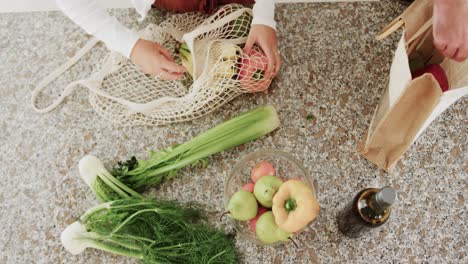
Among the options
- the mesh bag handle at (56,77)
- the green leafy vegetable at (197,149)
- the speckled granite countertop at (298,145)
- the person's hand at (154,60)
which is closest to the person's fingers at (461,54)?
the speckled granite countertop at (298,145)

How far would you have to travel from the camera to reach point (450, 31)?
2.06 ft

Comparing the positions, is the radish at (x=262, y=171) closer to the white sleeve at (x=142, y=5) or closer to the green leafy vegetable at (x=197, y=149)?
the green leafy vegetable at (x=197, y=149)

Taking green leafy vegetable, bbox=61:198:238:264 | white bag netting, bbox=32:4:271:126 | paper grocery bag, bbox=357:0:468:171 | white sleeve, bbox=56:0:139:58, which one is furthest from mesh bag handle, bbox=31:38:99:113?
paper grocery bag, bbox=357:0:468:171

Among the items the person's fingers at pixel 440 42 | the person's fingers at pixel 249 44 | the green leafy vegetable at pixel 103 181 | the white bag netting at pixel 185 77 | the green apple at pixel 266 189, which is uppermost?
the person's fingers at pixel 440 42

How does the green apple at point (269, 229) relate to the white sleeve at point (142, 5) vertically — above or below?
below

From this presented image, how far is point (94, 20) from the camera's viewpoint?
0.78 metres

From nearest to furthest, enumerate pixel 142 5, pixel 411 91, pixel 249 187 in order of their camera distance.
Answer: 1. pixel 411 91
2. pixel 249 187
3. pixel 142 5

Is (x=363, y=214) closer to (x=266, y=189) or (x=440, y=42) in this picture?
(x=266, y=189)

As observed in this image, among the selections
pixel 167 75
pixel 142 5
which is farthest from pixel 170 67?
pixel 142 5

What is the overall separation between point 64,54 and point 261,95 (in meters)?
0.44

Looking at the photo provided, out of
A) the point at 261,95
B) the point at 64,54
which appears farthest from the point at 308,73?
the point at 64,54

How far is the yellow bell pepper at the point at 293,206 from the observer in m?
0.63

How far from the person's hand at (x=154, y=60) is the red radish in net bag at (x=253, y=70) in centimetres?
12

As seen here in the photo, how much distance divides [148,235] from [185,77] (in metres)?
0.32
